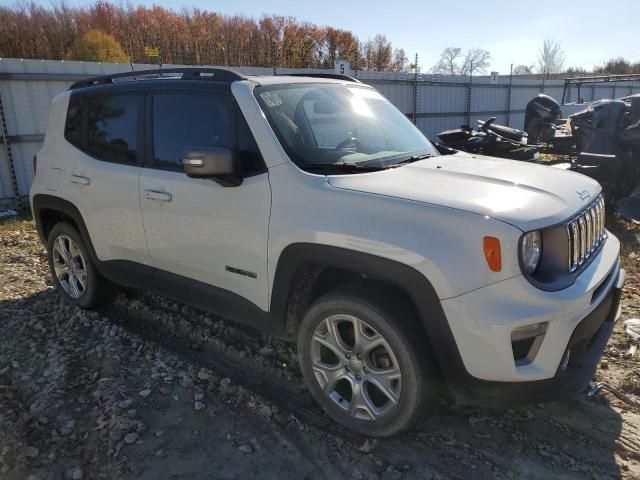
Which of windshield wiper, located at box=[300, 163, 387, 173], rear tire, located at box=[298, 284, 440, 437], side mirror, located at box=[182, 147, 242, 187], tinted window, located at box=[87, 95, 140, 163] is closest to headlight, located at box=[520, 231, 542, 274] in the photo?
rear tire, located at box=[298, 284, 440, 437]

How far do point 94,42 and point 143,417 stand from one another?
24.0 m

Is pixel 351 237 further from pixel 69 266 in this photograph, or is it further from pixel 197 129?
pixel 69 266

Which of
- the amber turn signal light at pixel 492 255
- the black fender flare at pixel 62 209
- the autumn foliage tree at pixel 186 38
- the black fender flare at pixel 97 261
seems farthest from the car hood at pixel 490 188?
the autumn foliage tree at pixel 186 38

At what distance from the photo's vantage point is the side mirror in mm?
2832

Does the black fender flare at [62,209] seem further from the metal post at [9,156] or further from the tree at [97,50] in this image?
the tree at [97,50]

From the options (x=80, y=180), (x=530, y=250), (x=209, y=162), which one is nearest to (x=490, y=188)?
(x=530, y=250)

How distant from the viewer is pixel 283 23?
34.8 meters

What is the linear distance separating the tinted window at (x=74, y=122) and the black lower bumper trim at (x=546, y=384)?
140 inches

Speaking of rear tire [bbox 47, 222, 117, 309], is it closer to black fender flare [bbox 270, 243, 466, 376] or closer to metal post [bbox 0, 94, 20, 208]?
black fender flare [bbox 270, 243, 466, 376]

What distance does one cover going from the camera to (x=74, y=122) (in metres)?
4.32

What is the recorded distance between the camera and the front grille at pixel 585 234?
8.40 feet

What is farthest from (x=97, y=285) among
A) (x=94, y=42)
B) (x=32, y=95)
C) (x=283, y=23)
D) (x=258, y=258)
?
(x=283, y=23)

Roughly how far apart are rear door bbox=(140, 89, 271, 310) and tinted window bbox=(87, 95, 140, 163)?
20 centimetres

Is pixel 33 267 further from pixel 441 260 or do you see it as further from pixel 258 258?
pixel 441 260
